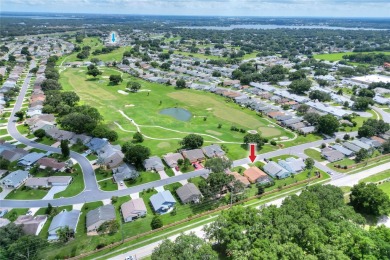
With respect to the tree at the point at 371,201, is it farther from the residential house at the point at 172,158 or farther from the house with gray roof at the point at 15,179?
the house with gray roof at the point at 15,179

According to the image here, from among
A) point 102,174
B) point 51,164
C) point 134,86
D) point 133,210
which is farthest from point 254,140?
point 134,86

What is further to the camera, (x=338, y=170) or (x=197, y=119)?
(x=197, y=119)

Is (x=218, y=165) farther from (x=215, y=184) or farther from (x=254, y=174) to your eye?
(x=254, y=174)

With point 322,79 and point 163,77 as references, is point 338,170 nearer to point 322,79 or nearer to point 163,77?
point 322,79

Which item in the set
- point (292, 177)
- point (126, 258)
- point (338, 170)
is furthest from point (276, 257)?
point (338, 170)

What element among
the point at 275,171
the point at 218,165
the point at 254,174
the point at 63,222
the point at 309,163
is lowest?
the point at 63,222

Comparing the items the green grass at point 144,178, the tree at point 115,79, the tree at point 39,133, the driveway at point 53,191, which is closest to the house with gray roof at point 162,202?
the green grass at point 144,178
